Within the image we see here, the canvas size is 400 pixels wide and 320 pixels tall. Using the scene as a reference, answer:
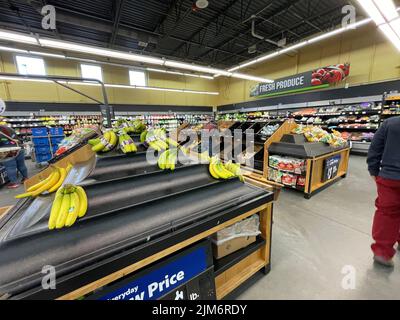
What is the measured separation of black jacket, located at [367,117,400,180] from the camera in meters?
1.57

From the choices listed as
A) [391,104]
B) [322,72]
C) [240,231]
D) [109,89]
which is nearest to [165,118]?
[109,89]

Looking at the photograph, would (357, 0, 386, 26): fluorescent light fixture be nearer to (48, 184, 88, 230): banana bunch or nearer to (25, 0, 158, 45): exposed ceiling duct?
(48, 184, 88, 230): banana bunch

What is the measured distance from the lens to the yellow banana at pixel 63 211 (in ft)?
3.16

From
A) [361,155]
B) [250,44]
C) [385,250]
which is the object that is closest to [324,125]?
[361,155]

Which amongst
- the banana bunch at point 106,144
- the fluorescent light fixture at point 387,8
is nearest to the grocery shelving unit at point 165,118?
the fluorescent light fixture at point 387,8

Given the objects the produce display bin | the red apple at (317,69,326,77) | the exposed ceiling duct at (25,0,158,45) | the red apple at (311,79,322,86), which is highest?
the exposed ceiling duct at (25,0,158,45)

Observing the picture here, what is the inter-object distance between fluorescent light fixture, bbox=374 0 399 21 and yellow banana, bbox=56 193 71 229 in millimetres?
5099

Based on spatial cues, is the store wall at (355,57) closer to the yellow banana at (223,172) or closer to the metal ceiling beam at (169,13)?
the metal ceiling beam at (169,13)

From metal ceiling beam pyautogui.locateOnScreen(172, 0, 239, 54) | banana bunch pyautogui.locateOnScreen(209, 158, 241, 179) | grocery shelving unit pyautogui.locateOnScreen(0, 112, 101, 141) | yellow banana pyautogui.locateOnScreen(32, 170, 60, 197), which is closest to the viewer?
yellow banana pyautogui.locateOnScreen(32, 170, 60, 197)

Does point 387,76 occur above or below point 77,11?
below

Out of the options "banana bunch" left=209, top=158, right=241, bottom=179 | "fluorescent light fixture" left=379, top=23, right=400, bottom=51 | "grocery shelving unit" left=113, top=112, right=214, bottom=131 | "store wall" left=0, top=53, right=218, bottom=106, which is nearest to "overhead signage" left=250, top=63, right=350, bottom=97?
"fluorescent light fixture" left=379, top=23, right=400, bottom=51
